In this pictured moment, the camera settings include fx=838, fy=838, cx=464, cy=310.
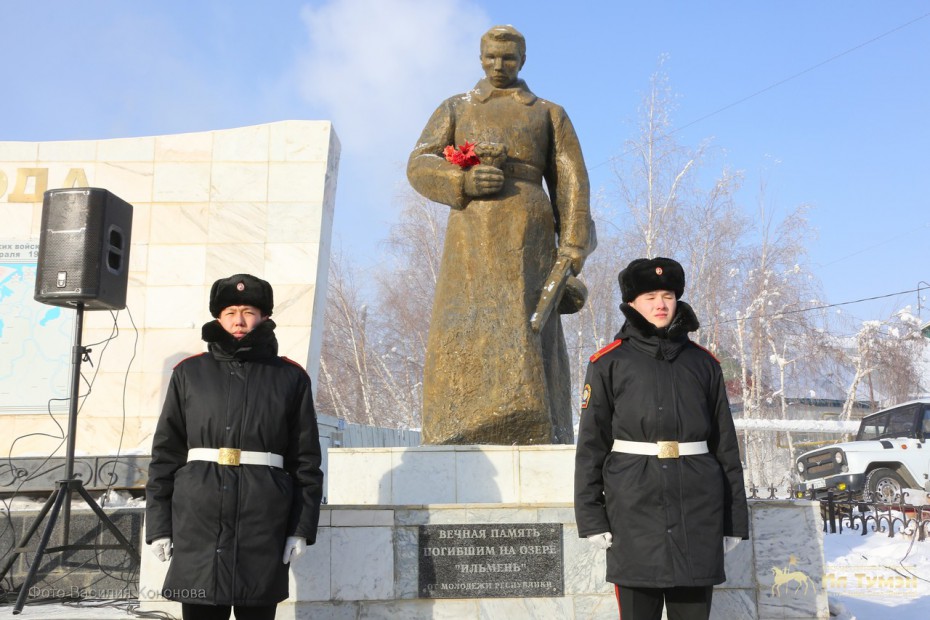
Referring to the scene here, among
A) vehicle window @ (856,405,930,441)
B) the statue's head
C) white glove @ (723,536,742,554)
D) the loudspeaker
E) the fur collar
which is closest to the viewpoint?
white glove @ (723,536,742,554)

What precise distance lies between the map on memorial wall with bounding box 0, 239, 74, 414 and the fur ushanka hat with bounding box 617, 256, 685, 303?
7401mm

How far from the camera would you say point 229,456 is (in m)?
2.92

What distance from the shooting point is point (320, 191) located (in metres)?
9.26

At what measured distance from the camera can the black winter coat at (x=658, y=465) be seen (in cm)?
264

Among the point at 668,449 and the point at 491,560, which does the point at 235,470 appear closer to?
the point at 491,560

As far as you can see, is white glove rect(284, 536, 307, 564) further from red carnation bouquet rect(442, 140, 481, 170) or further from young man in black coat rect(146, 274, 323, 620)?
red carnation bouquet rect(442, 140, 481, 170)

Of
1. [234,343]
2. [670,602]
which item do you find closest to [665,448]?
[670,602]

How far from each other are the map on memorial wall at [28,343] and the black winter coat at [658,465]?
289 inches

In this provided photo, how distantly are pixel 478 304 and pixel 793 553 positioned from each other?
198 centimetres

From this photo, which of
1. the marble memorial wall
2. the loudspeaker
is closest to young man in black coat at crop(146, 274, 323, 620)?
the loudspeaker

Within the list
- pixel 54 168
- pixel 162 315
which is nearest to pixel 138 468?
pixel 162 315

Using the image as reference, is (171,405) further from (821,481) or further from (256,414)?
(821,481)

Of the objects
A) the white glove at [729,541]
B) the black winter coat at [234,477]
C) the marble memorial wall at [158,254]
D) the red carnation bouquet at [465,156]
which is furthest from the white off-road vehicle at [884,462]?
the black winter coat at [234,477]

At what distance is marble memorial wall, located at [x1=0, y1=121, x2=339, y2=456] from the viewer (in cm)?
866
